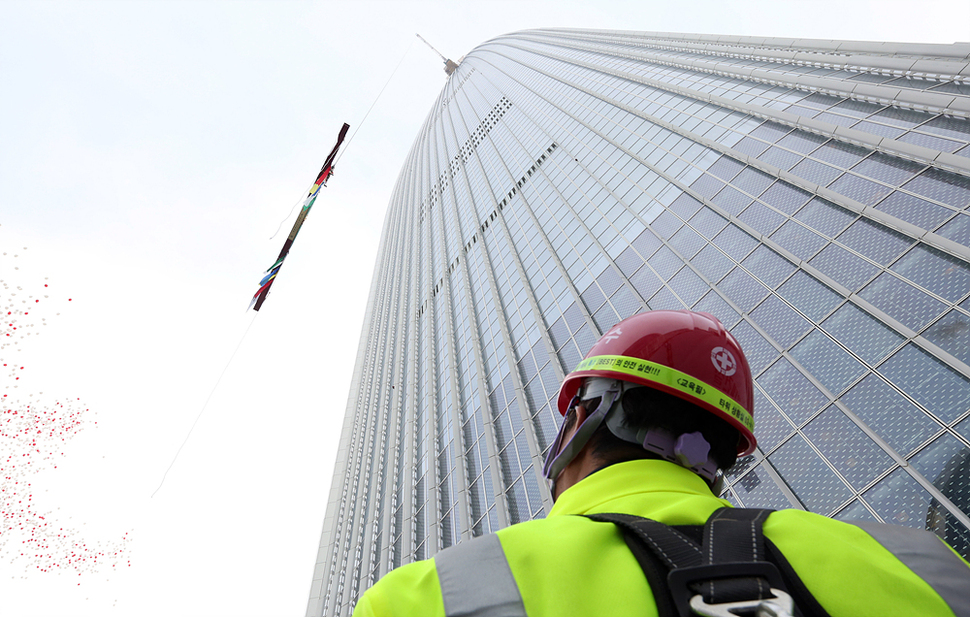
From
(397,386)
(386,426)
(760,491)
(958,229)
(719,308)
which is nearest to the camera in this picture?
(760,491)

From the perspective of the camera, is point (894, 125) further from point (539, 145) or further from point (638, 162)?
point (539, 145)

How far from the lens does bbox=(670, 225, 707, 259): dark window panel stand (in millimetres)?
15516

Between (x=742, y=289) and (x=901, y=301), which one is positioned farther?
(x=742, y=289)

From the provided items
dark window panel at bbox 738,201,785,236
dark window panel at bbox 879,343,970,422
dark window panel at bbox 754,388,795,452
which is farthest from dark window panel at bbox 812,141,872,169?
dark window panel at bbox 754,388,795,452

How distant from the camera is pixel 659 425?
2701mm

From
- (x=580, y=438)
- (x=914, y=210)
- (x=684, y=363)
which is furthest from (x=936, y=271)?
(x=580, y=438)

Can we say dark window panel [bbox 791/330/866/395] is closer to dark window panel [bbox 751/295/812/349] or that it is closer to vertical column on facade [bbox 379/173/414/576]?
dark window panel [bbox 751/295/812/349]

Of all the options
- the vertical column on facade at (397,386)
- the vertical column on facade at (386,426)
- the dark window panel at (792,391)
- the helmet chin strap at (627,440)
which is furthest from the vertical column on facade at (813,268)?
the vertical column on facade at (386,426)

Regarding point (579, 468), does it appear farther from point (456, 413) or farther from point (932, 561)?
point (456, 413)

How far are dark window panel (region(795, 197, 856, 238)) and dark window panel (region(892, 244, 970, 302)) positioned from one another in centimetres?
199

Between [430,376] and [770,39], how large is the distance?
24212 mm

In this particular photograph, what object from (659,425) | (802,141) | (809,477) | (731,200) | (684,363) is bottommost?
Result: (809,477)

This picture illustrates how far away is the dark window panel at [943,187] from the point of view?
10.3 metres

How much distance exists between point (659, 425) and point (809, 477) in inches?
322
